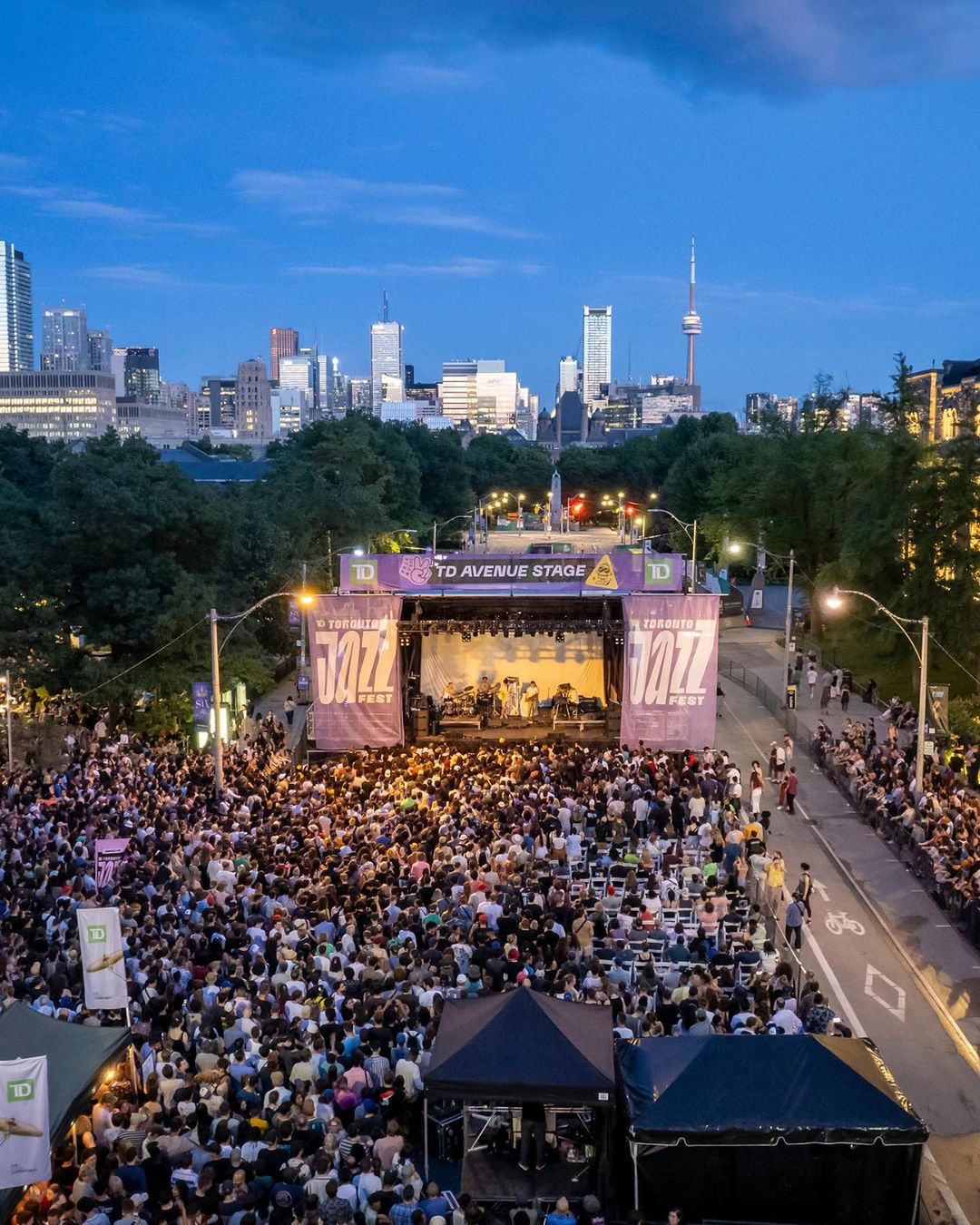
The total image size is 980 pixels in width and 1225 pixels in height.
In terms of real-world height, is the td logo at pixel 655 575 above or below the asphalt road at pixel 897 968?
above

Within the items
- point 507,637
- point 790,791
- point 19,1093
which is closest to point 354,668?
point 507,637

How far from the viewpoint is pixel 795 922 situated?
60.1 ft

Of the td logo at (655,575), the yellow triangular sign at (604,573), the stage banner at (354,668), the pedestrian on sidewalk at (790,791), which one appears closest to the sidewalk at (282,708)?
the stage banner at (354,668)

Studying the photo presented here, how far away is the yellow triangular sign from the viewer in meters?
29.8

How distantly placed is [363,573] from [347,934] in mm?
15415

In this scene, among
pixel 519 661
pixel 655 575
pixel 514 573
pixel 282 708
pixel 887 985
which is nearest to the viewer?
pixel 887 985

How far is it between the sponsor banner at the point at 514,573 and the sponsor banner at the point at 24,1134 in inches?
798

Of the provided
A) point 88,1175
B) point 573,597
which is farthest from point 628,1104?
point 573,597

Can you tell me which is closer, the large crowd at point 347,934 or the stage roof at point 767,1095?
the large crowd at point 347,934

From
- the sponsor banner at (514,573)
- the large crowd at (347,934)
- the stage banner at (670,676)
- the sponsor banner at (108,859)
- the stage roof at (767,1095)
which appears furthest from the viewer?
the sponsor banner at (514,573)

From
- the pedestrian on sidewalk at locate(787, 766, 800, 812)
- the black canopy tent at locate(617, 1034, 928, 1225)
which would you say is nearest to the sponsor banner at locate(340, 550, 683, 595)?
the pedestrian on sidewalk at locate(787, 766, 800, 812)

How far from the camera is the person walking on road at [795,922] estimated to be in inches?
719

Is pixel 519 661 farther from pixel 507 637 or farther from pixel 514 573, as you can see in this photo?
pixel 514 573

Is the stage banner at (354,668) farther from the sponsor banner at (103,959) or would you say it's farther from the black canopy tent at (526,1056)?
the black canopy tent at (526,1056)
